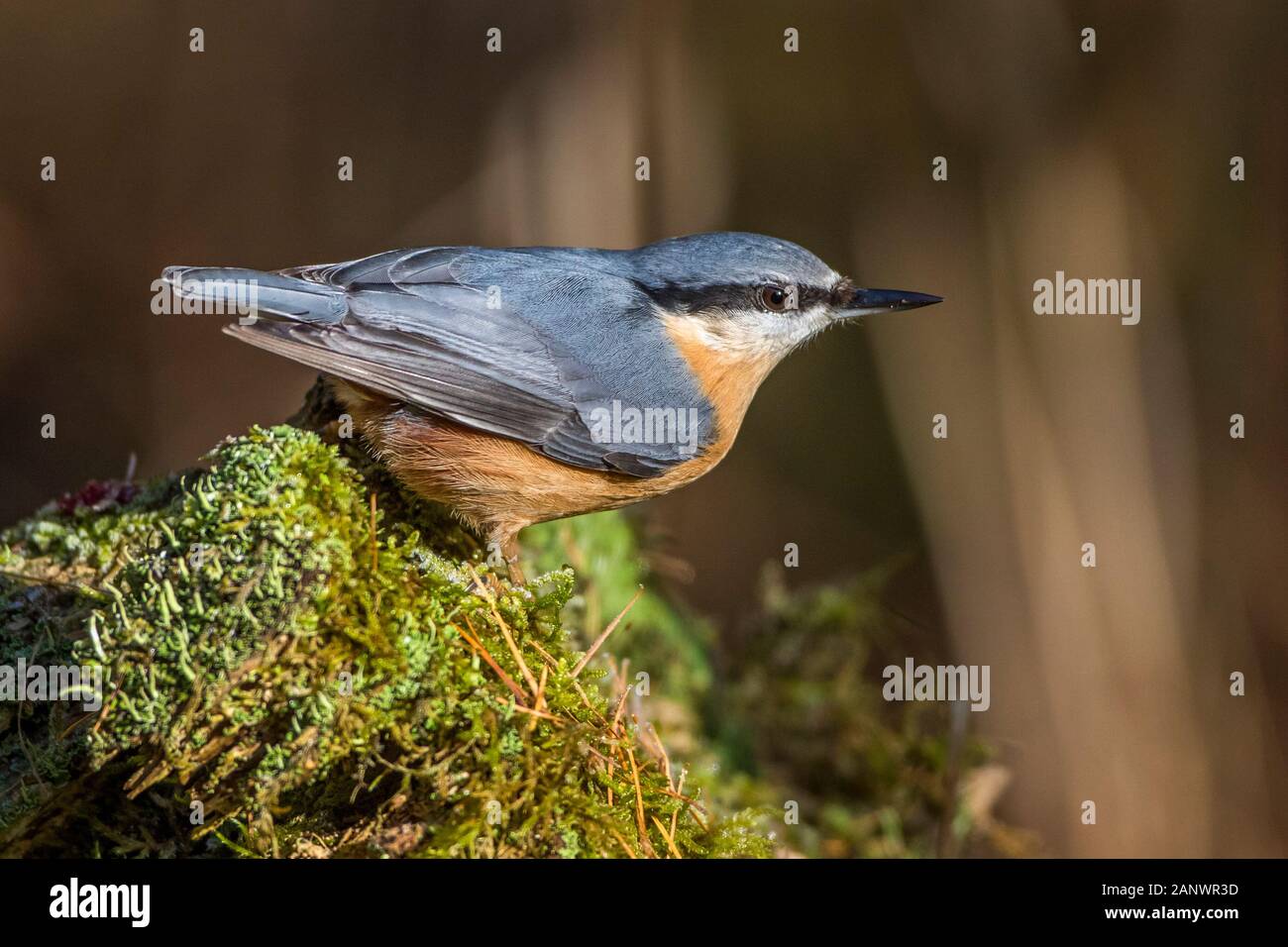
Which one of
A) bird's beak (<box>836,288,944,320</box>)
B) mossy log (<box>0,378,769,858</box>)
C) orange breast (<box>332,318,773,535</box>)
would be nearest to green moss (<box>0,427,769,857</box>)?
mossy log (<box>0,378,769,858</box>)

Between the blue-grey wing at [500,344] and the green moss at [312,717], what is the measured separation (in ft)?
1.80

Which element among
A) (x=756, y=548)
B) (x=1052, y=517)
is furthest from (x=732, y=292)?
(x=756, y=548)

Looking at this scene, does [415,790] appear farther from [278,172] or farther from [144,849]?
[278,172]

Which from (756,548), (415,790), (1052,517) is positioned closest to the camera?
(415,790)

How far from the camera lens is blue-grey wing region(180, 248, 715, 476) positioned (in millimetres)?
2996

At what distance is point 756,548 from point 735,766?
3575mm

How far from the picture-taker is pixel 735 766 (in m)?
3.93

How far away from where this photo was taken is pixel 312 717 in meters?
2.18

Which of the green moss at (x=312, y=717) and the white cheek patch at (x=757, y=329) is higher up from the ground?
the white cheek patch at (x=757, y=329)

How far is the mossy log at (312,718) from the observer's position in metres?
2.19

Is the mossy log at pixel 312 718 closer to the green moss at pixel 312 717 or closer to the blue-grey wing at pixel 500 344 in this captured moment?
the green moss at pixel 312 717

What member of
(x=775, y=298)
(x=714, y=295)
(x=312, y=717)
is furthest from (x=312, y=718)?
(x=775, y=298)

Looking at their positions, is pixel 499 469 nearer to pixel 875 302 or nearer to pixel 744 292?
pixel 744 292

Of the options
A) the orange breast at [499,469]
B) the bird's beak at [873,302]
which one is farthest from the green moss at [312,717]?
the bird's beak at [873,302]
